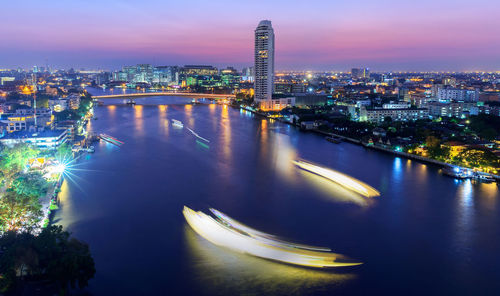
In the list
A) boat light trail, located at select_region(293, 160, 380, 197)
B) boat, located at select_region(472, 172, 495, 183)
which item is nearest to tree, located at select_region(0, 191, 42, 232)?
boat light trail, located at select_region(293, 160, 380, 197)

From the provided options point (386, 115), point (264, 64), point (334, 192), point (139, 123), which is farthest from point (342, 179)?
point (264, 64)

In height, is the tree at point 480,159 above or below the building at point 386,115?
below

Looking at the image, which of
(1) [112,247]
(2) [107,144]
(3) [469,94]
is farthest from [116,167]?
(3) [469,94]

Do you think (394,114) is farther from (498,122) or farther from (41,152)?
(41,152)

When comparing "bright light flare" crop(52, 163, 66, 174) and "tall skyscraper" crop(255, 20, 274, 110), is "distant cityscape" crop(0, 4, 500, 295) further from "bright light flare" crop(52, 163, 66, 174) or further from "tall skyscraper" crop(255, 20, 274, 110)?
"tall skyscraper" crop(255, 20, 274, 110)

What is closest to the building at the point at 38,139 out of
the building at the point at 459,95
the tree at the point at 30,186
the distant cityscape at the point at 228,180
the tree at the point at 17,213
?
the distant cityscape at the point at 228,180

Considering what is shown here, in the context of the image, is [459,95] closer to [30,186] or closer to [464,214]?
[464,214]

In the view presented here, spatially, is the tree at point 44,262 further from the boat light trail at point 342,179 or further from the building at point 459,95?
the building at point 459,95
